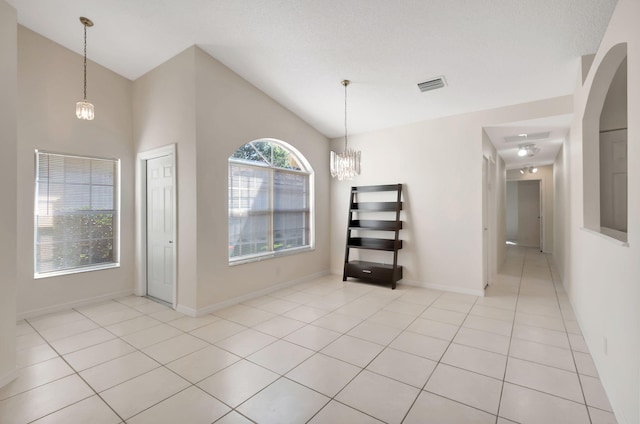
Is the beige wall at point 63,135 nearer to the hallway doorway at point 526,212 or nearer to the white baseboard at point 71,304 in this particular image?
the white baseboard at point 71,304

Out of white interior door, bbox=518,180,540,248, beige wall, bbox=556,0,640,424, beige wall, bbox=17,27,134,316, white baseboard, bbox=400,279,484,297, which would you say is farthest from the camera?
white interior door, bbox=518,180,540,248

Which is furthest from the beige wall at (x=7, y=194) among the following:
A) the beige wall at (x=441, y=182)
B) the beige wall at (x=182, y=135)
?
the beige wall at (x=441, y=182)

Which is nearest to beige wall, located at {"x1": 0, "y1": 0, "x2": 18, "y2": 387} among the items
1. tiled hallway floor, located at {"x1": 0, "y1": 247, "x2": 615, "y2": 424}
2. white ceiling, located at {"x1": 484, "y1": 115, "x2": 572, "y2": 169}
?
tiled hallway floor, located at {"x1": 0, "y1": 247, "x2": 615, "y2": 424}

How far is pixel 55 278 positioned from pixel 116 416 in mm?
2807

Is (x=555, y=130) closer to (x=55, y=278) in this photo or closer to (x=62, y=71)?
(x=62, y=71)

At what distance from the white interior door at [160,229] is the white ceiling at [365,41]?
144 cm

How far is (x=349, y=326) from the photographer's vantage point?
319 cm

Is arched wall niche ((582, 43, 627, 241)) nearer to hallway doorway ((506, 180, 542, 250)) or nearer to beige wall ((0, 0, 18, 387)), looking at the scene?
beige wall ((0, 0, 18, 387))

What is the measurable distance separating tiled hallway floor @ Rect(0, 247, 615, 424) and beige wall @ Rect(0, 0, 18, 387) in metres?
0.27

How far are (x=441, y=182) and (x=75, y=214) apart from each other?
17.2 ft

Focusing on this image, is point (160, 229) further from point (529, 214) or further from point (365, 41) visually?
point (529, 214)

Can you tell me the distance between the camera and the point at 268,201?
185 inches

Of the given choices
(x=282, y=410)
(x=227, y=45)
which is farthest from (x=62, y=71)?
(x=282, y=410)

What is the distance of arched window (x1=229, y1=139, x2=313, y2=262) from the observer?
4.17 metres
